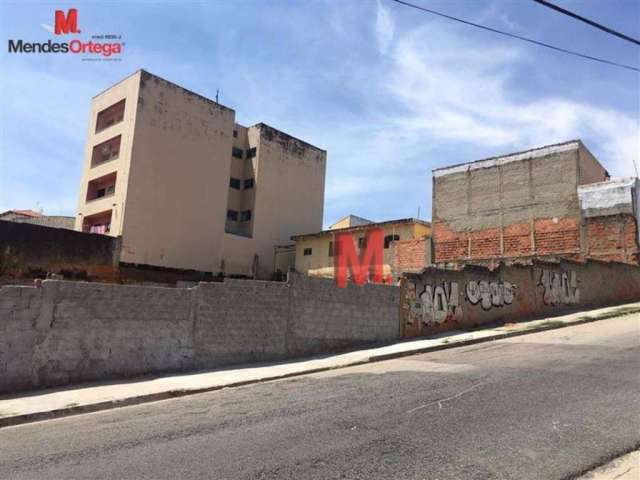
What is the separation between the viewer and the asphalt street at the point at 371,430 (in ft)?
16.1

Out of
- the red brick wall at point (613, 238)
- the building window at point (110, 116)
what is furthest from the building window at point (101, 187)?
the red brick wall at point (613, 238)

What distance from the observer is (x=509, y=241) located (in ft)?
82.2

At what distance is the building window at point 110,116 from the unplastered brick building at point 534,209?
2193cm

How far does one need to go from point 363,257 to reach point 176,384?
24.6 m

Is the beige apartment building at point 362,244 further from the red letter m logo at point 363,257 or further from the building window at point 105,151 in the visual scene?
the building window at point 105,151

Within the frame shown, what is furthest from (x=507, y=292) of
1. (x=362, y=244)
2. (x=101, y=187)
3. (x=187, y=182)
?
(x=101, y=187)

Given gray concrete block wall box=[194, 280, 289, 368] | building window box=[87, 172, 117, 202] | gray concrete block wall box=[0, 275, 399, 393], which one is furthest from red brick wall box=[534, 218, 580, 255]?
building window box=[87, 172, 117, 202]

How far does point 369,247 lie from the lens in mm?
33531

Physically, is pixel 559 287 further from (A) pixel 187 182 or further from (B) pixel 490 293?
(A) pixel 187 182

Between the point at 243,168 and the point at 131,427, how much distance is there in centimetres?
3546

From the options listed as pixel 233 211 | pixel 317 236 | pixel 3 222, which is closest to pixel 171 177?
pixel 233 211

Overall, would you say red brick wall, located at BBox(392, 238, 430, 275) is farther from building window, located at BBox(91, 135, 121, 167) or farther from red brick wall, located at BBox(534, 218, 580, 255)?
building window, located at BBox(91, 135, 121, 167)

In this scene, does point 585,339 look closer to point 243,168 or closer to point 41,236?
point 41,236

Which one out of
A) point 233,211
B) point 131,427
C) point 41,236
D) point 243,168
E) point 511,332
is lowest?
point 131,427
